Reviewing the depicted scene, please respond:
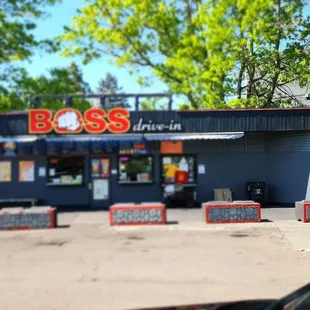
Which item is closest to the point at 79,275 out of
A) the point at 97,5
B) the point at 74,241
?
the point at 74,241

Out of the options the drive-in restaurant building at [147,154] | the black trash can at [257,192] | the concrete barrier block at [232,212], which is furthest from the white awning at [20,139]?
the black trash can at [257,192]

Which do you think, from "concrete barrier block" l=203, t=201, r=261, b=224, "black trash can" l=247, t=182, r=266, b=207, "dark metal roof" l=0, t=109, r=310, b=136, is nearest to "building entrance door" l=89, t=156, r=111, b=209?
"dark metal roof" l=0, t=109, r=310, b=136

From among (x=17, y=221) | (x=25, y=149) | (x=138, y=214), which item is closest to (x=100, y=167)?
(x=138, y=214)

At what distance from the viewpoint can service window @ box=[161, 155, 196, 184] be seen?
6386 millimetres

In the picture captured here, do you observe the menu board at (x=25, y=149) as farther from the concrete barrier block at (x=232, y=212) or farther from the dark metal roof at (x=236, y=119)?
the concrete barrier block at (x=232, y=212)

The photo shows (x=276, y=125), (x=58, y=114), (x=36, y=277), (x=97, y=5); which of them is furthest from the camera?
(x=97, y=5)

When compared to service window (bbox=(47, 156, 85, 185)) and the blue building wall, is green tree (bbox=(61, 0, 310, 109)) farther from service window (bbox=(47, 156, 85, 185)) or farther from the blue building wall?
service window (bbox=(47, 156, 85, 185))

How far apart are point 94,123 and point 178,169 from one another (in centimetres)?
165

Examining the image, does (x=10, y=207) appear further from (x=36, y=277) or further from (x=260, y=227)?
(x=260, y=227)

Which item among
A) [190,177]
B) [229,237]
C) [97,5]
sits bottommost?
[229,237]

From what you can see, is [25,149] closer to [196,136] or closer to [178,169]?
[178,169]

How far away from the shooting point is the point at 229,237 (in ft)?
19.1

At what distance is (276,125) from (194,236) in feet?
10.5

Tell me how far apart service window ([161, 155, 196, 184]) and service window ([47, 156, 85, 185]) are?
1.77m
